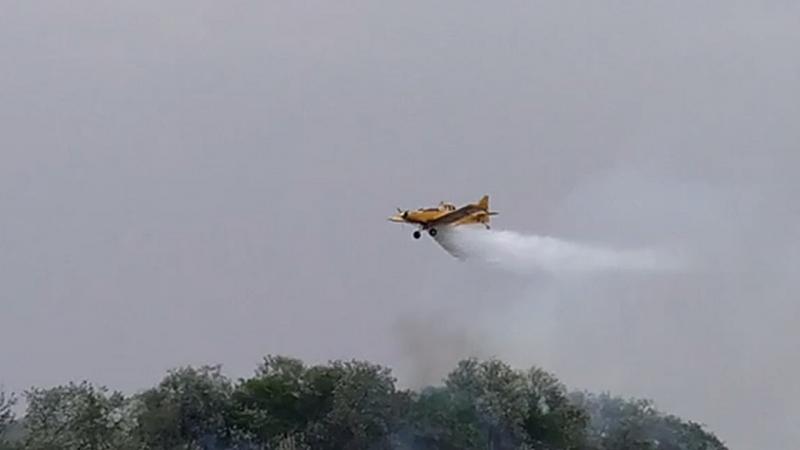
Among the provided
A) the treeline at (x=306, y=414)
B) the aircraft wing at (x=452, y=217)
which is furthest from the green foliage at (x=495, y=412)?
the aircraft wing at (x=452, y=217)

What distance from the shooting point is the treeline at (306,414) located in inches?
4065

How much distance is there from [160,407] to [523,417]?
25.1 m

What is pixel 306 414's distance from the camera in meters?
107

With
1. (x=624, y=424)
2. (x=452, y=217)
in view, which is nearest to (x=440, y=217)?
(x=452, y=217)

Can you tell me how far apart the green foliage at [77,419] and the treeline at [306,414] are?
3.1 inches

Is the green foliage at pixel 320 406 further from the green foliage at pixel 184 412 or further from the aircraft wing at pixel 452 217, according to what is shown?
the aircraft wing at pixel 452 217

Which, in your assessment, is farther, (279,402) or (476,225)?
(279,402)

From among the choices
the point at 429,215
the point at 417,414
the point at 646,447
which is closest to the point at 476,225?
the point at 429,215

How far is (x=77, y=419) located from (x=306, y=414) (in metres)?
14.5

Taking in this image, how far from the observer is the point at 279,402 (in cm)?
10762

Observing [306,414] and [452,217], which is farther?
[306,414]

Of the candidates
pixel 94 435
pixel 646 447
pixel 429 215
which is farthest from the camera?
pixel 646 447

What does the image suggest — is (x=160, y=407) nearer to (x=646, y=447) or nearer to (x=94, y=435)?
(x=94, y=435)

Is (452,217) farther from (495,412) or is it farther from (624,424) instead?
(624,424)
